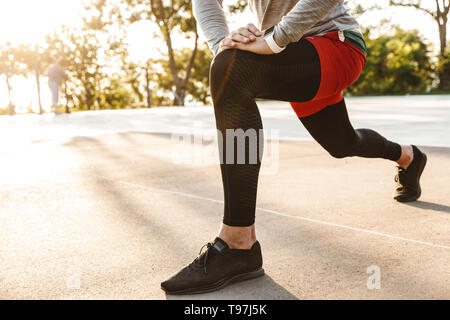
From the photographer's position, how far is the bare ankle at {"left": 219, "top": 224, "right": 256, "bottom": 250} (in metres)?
1.86

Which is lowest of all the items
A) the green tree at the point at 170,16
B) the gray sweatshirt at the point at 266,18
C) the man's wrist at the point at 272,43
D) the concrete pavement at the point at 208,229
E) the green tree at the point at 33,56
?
the concrete pavement at the point at 208,229

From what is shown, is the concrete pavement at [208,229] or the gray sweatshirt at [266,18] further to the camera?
the gray sweatshirt at [266,18]

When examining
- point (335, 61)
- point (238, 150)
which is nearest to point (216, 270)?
point (238, 150)

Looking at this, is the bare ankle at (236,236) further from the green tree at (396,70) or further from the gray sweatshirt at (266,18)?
the green tree at (396,70)

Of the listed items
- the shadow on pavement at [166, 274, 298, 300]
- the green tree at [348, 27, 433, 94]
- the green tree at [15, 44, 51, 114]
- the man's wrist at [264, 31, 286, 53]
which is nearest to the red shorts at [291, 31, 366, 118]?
the man's wrist at [264, 31, 286, 53]

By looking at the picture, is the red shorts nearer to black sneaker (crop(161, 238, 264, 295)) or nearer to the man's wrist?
the man's wrist

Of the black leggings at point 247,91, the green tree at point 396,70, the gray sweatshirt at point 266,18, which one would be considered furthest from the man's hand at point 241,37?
the green tree at point 396,70

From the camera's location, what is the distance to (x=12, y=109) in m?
15.5

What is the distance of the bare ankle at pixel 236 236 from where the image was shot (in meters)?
1.86

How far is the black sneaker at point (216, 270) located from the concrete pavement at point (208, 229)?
0.12 ft

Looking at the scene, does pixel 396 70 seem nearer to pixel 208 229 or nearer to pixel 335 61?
pixel 208 229

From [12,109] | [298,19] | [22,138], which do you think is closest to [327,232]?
[298,19]

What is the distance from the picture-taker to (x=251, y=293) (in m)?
1.73
